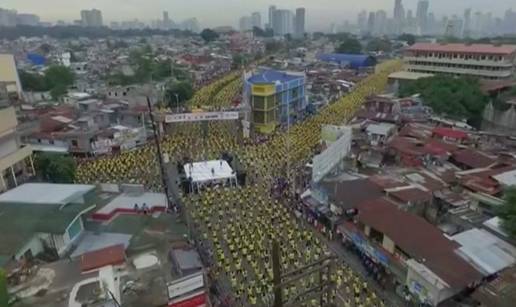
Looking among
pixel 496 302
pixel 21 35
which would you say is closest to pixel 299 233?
pixel 496 302

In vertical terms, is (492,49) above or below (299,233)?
above

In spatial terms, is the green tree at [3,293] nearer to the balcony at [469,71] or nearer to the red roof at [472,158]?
the red roof at [472,158]

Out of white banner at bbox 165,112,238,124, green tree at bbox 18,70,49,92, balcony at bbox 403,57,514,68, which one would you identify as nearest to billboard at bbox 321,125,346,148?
white banner at bbox 165,112,238,124

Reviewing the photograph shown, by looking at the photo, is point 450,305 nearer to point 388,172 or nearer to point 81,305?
point 388,172

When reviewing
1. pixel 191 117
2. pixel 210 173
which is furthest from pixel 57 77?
pixel 210 173

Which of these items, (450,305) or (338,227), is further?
(338,227)

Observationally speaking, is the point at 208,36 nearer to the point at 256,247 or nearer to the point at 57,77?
the point at 57,77
